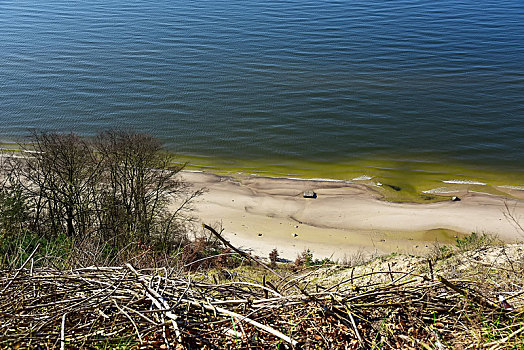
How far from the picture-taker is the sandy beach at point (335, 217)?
19.0 metres

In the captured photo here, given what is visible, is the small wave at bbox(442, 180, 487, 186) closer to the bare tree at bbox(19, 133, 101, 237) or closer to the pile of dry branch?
the bare tree at bbox(19, 133, 101, 237)

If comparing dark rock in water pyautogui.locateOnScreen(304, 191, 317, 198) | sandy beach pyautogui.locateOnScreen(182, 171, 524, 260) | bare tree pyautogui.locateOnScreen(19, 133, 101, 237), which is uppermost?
bare tree pyautogui.locateOnScreen(19, 133, 101, 237)

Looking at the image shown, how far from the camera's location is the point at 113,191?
1822cm

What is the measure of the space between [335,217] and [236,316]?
18757 millimetres

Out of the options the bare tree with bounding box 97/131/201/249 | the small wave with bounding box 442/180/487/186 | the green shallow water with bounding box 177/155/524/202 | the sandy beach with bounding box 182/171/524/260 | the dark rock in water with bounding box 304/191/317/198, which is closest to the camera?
the bare tree with bounding box 97/131/201/249

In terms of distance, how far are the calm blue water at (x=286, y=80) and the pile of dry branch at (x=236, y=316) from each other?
2412 cm

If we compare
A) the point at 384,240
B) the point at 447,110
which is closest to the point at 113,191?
the point at 384,240

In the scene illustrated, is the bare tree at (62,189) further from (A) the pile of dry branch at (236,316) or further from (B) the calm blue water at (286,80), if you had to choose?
(A) the pile of dry branch at (236,316)

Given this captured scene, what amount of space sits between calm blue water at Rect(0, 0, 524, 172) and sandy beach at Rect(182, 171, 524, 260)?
385 centimetres

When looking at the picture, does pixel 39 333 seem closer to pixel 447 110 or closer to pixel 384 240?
pixel 384 240

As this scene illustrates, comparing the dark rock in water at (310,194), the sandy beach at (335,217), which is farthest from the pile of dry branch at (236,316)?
the dark rock in water at (310,194)

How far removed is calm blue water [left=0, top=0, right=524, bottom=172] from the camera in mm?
28891

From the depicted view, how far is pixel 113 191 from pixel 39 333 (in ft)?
52.1

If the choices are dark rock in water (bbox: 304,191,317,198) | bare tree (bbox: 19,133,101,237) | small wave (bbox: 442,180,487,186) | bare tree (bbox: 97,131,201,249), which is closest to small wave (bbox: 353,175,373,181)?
dark rock in water (bbox: 304,191,317,198)
